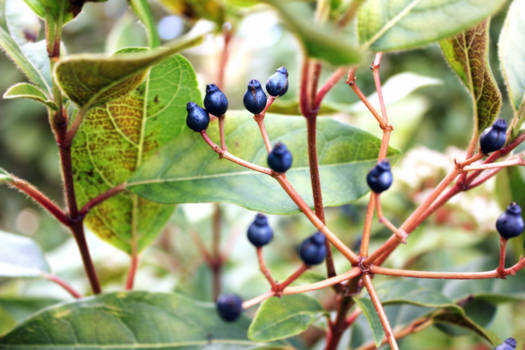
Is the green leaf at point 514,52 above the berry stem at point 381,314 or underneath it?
above

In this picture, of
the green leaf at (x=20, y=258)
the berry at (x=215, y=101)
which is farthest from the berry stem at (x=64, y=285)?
the berry at (x=215, y=101)

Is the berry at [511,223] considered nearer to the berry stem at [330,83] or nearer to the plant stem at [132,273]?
the berry stem at [330,83]

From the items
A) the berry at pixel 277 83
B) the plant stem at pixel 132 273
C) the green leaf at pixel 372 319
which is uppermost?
the berry at pixel 277 83

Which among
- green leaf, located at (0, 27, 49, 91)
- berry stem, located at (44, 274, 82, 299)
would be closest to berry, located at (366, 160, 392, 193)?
green leaf, located at (0, 27, 49, 91)

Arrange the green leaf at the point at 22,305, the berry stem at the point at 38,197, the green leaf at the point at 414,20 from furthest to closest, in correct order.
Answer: the green leaf at the point at 22,305 → the berry stem at the point at 38,197 → the green leaf at the point at 414,20

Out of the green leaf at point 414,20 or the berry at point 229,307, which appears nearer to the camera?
the green leaf at point 414,20

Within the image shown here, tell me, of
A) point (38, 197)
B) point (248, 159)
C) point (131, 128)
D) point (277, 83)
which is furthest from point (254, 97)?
point (38, 197)
